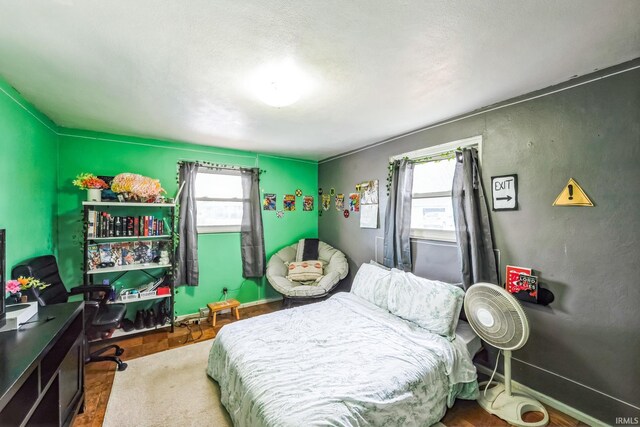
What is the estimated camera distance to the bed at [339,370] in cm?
139

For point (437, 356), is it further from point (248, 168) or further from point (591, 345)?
point (248, 168)

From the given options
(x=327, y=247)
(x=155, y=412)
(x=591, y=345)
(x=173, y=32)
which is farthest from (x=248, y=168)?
(x=591, y=345)

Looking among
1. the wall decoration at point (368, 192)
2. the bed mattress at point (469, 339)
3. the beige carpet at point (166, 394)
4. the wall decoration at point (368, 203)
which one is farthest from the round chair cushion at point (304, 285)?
the bed mattress at point (469, 339)

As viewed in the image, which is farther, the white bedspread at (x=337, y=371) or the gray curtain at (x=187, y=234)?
the gray curtain at (x=187, y=234)

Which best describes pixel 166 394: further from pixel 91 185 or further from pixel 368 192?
pixel 368 192

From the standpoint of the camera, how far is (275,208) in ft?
14.0

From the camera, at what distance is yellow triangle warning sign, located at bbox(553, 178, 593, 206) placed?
5.93 ft

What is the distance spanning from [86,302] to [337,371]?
2.25 meters

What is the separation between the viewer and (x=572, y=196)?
1854 millimetres

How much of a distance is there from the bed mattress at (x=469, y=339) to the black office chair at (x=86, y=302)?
3.03 meters

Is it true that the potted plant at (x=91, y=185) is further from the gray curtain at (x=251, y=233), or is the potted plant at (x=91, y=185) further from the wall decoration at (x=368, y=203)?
Answer: the wall decoration at (x=368, y=203)

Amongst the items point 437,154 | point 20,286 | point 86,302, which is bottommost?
point 86,302

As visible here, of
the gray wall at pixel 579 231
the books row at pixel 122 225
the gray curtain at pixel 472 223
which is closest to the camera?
the gray wall at pixel 579 231

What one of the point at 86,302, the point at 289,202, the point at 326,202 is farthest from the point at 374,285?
the point at 86,302
